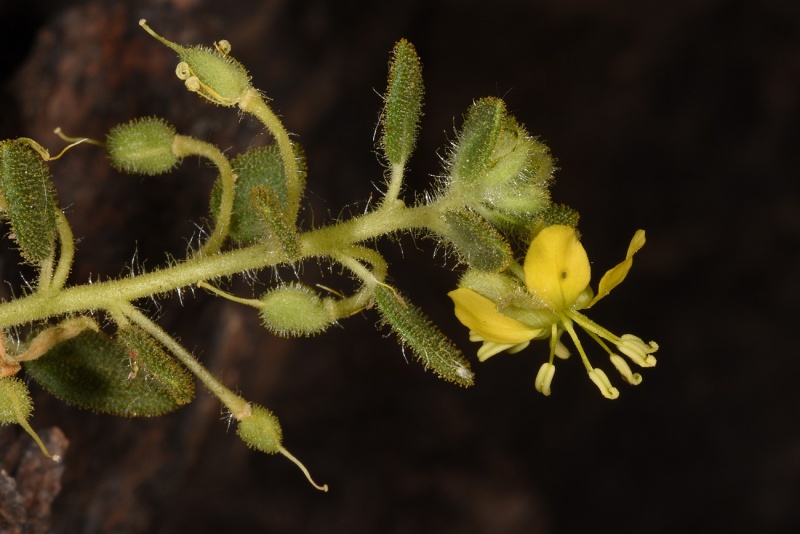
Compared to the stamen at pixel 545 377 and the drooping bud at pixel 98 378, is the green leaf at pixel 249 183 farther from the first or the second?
the stamen at pixel 545 377

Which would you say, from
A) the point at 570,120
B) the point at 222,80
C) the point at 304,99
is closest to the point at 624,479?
the point at 570,120

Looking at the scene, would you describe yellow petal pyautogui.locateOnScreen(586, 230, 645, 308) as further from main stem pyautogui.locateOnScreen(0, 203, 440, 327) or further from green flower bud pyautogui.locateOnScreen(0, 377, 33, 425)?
green flower bud pyautogui.locateOnScreen(0, 377, 33, 425)

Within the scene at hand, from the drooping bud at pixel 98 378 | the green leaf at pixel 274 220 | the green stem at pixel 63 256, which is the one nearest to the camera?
the green leaf at pixel 274 220

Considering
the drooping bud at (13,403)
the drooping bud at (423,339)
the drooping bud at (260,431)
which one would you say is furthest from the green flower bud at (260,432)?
the drooping bud at (13,403)

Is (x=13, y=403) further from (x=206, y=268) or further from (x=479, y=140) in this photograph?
(x=479, y=140)

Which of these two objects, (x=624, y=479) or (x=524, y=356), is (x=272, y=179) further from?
(x=624, y=479)

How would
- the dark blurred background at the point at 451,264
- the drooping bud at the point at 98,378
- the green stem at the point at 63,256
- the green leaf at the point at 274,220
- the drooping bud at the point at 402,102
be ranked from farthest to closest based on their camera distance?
the dark blurred background at the point at 451,264
the drooping bud at the point at 98,378
the green stem at the point at 63,256
the drooping bud at the point at 402,102
the green leaf at the point at 274,220
